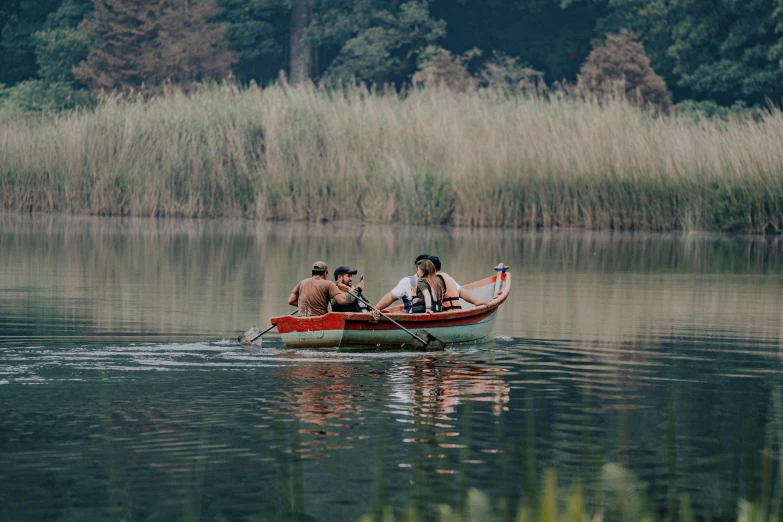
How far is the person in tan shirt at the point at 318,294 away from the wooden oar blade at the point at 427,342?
782 millimetres

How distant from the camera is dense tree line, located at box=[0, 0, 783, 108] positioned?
45219 millimetres

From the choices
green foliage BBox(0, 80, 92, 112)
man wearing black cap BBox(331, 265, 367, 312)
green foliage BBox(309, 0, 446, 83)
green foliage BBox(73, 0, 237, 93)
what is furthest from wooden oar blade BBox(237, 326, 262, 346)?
green foliage BBox(309, 0, 446, 83)

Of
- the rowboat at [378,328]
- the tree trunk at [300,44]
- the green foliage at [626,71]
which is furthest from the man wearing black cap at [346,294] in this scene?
the tree trunk at [300,44]

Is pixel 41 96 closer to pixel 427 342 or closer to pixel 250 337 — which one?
pixel 250 337

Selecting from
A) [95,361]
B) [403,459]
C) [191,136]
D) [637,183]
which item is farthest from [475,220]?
[403,459]

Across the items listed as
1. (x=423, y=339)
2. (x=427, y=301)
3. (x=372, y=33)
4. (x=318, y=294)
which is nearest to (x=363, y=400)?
(x=423, y=339)

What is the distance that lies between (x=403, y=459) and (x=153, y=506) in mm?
1582

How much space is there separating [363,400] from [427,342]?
2.94 m

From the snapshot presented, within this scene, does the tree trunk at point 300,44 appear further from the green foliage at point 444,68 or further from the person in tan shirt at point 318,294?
the person in tan shirt at point 318,294

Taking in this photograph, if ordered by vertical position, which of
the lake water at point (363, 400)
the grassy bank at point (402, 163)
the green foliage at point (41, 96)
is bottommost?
the lake water at point (363, 400)

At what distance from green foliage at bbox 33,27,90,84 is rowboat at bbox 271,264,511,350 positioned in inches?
1526

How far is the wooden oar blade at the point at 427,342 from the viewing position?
41.7 feet

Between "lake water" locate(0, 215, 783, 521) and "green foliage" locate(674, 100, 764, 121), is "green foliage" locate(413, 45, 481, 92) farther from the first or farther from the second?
"lake water" locate(0, 215, 783, 521)

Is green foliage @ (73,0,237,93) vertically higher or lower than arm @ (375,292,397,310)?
higher
